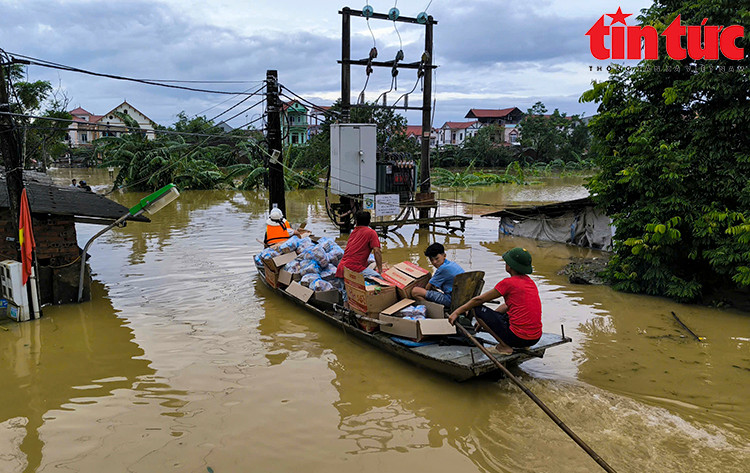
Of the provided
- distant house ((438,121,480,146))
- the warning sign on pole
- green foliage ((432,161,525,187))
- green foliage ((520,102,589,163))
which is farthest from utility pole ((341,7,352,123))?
distant house ((438,121,480,146))

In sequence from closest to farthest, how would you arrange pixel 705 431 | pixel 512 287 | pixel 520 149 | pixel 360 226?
pixel 705 431
pixel 512 287
pixel 360 226
pixel 520 149

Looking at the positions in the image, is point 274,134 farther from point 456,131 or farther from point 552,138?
point 456,131

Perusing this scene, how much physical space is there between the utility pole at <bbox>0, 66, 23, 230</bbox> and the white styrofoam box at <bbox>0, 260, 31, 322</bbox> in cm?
59

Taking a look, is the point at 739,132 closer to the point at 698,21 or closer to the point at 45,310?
the point at 698,21

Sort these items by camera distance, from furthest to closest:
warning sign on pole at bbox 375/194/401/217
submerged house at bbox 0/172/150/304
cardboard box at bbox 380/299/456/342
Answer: warning sign on pole at bbox 375/194/401/217 < submerged house at bbox 0/172/150/304 < cardboard box at bbox 380/299/456/342

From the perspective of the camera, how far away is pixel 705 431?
5.02m

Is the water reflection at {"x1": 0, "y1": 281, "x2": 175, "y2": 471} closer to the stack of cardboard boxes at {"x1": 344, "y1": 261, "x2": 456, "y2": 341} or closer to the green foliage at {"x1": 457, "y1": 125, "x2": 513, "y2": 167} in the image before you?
the stack of cardboard boxes at {"x1": 344, "y1": 261, "x2": 456, "y2": 341}

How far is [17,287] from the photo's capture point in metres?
8.07

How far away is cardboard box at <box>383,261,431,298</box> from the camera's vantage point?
6960 mm

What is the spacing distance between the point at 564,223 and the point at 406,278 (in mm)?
10433

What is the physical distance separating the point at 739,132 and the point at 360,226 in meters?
6.91

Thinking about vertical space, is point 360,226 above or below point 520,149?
below

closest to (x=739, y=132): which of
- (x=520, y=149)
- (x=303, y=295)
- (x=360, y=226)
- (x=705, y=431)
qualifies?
(x=705, y=431)

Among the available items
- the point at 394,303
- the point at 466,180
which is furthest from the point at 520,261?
the point at 466,180
